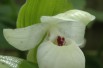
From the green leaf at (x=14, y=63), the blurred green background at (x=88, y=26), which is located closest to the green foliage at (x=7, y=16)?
the blurred green background at (x=88, y=26)

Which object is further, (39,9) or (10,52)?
(10,52)

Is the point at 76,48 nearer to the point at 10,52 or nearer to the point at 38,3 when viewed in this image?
the point at 38,3

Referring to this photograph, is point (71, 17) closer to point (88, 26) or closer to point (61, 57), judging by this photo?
point (61, 57)

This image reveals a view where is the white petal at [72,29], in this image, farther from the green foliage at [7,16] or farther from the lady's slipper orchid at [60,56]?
the green foliage at [7,16]

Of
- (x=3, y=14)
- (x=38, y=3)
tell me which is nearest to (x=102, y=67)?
(x=3, y=14)

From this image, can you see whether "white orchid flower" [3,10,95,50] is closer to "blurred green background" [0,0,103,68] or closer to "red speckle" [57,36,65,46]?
"red speckle" [57,36,65,46]

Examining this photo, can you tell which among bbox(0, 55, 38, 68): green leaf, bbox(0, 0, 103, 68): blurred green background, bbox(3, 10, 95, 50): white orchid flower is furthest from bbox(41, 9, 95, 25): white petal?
bbox(0, 0, 103, 68): blurred green background

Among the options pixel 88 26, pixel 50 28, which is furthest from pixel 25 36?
pixel 88 26
